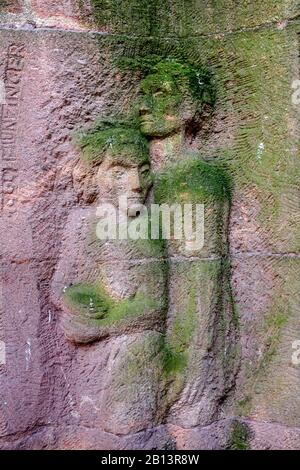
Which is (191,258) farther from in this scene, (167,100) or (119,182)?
(167,100)

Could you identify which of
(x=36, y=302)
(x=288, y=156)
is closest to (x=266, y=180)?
(x=288, y=156)

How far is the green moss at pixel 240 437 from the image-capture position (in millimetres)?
2184

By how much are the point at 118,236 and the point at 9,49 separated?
76 cm

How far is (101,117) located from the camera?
221 centimetres

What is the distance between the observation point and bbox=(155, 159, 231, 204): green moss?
2186mm

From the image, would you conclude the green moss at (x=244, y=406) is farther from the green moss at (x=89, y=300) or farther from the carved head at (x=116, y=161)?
the carved head at (x=116, y=161)

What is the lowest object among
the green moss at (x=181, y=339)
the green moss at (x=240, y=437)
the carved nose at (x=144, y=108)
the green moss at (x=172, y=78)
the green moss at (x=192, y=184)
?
the green moss at (x=240, y=437)

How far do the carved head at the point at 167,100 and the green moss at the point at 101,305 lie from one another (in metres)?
0.62

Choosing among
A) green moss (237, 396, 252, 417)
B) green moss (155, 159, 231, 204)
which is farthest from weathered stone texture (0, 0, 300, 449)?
green moss (155, 159, 231, 204)

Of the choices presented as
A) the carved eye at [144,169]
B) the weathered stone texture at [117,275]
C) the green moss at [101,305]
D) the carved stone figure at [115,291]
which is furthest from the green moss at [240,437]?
the carved eye at [144,169]

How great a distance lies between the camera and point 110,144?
2.15m

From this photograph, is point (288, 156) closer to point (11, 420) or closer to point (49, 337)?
point (49, 337)

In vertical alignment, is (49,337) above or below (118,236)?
below

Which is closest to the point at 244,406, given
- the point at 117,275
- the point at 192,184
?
the point at 117,275
